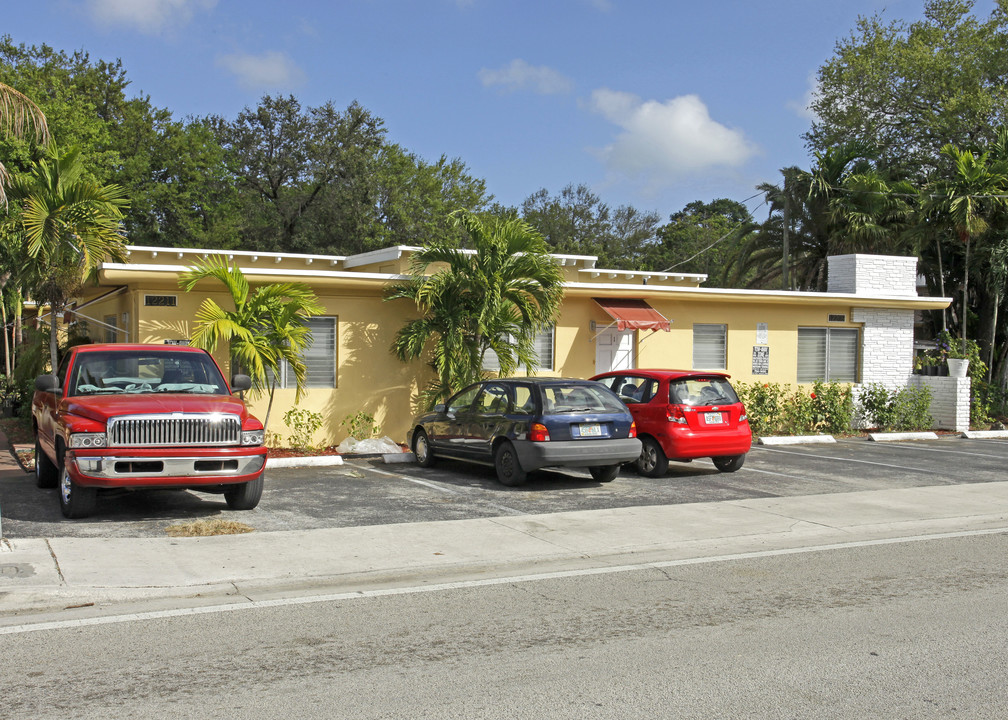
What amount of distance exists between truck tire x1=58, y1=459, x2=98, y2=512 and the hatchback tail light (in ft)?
25.3

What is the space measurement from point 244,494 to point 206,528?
3.36 ft

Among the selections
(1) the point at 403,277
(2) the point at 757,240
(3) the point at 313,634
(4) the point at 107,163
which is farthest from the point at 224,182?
(3) the point at 313,634

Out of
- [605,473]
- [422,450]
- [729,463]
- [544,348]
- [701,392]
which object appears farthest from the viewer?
[544,348]

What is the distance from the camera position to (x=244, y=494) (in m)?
10.5

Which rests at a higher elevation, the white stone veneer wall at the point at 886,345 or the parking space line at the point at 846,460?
the white stone veneer wall at the point at 886,345

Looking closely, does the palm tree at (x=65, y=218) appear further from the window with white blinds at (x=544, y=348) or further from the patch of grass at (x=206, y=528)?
the window with white blinds at (x=544, y=348)

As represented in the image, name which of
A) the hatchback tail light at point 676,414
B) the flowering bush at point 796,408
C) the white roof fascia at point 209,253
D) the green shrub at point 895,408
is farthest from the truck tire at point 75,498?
the green shrub at point 895,408

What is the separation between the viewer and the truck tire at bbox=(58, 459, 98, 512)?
9.63 m

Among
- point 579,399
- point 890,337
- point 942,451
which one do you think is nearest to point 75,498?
point 579,399

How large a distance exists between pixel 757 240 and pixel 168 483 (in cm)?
2557

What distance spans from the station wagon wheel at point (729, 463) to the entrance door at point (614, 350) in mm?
4819

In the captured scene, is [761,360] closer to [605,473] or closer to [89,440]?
[605,473]

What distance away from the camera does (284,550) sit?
8758 millimetres

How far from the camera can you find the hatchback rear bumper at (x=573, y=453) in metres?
12.2
